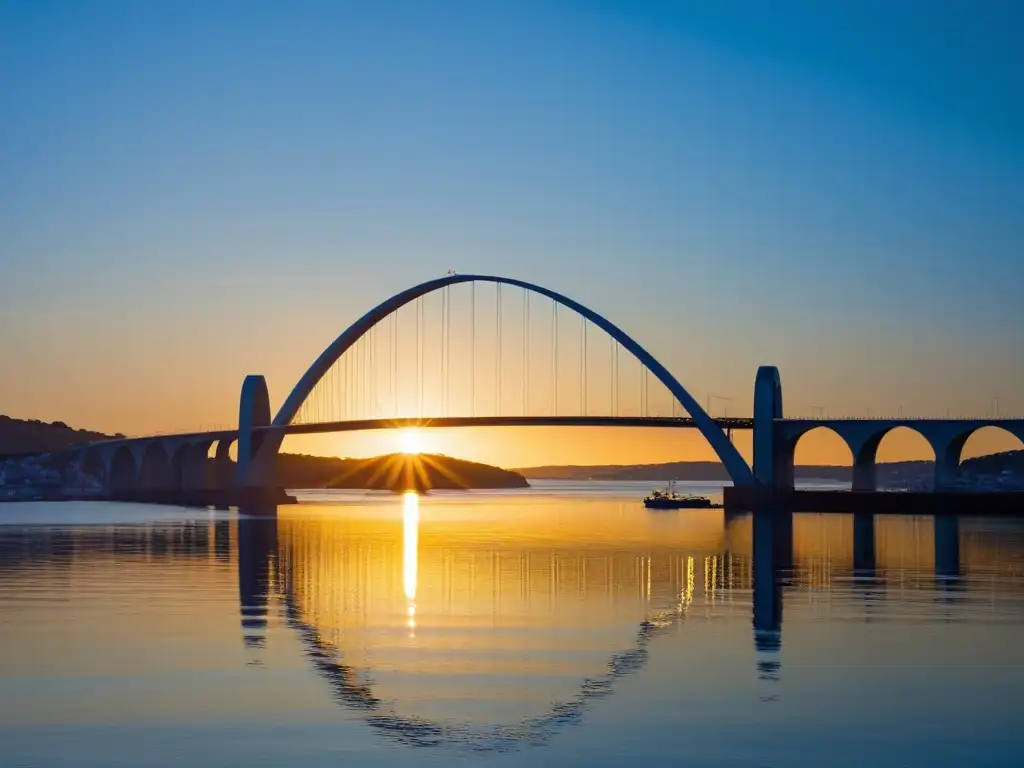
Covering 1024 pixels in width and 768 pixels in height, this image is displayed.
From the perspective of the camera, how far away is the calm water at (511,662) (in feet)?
56.5

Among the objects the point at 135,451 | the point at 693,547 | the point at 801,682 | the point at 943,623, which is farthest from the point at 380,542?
the point at 135,451

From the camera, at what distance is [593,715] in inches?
747

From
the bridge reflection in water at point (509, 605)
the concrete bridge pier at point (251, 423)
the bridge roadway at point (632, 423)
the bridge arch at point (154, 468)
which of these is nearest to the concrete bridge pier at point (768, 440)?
the bridge roadway at point (632, 423)

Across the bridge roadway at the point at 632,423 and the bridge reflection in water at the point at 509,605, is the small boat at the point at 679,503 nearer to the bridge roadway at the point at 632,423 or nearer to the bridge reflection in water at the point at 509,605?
the bridge roadway at the point at 632,423

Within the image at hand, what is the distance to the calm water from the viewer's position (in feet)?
56.5

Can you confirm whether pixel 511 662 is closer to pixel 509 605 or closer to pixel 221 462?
Answer: pixel 509 605

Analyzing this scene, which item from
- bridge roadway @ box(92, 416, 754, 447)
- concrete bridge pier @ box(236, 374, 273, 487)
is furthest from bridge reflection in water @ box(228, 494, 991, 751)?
concrete bridge pier @ box(236, 374, 273, 487)

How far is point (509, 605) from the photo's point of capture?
1319 inches

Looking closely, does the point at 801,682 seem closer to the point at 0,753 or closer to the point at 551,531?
the point at 0,753

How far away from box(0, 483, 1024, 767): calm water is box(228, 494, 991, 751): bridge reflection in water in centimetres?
10

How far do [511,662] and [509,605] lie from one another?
9.73m

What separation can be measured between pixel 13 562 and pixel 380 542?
70.7ft

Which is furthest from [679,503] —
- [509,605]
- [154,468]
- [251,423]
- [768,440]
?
[509,605]

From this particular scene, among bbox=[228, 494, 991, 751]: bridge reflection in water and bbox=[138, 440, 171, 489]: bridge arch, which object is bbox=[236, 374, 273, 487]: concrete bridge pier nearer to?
bbox=[138, 440, 171, 489]: bridge arch
